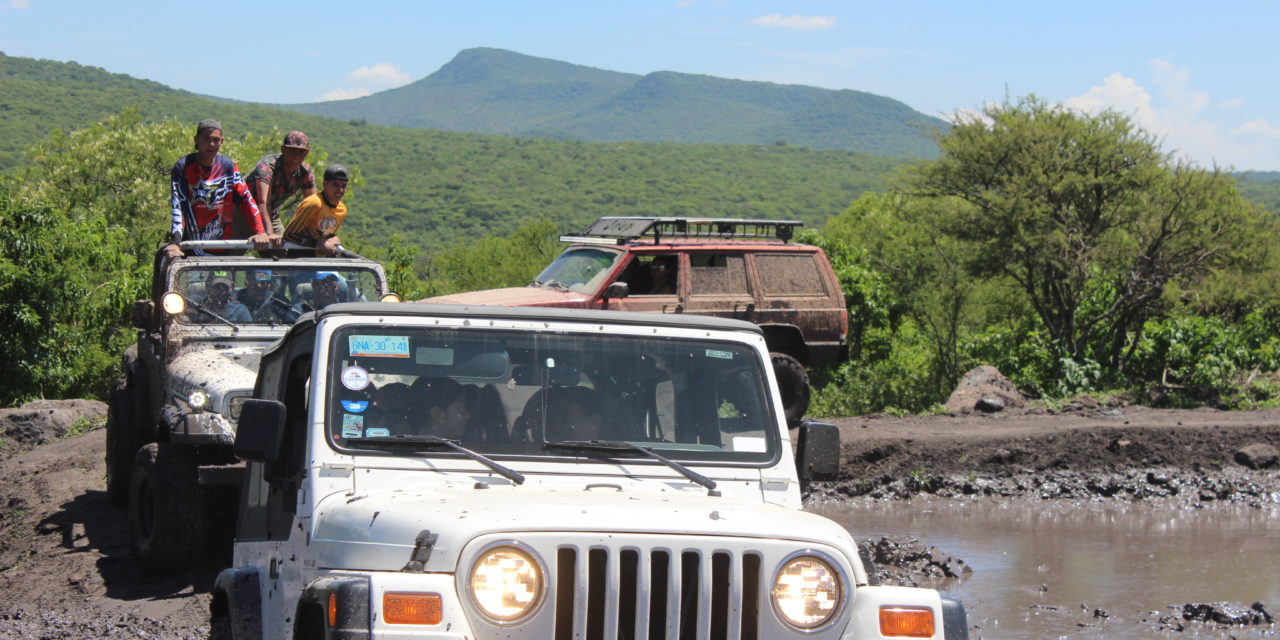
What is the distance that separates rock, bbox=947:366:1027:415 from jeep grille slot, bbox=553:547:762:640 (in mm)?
13027

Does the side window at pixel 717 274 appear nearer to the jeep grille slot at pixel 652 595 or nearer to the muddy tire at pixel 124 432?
the muddy tire at pixel 124 432

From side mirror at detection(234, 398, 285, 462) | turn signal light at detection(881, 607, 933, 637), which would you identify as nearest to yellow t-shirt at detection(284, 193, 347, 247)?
side mirror at detection(234, 398, 285, 462)

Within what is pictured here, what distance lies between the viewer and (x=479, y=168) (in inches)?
4796

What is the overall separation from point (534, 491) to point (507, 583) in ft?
1.82

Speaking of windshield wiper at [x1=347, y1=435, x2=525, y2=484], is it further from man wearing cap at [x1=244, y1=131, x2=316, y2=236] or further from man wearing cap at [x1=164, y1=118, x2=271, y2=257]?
man wearing cap at [x1=244, y1=131, x2=316, y2=236]

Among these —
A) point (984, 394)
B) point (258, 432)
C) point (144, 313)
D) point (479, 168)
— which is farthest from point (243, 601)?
point (479, 168)

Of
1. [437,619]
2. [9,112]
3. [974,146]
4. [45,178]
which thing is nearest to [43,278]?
[974,146]

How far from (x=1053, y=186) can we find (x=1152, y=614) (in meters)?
13.0

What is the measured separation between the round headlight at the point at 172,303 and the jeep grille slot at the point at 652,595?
577 cm

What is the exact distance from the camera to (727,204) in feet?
372

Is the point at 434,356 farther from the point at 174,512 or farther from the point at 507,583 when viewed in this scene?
the point at 174,512

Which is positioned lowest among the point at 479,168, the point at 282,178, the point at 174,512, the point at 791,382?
the point at 174,512

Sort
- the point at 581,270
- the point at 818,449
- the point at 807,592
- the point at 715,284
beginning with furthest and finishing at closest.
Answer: the point at 581,270
the point at 715,284
the point at 818,449
the point at 807,592

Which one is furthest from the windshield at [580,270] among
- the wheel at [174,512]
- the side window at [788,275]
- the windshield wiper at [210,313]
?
the wheel at [174,512]
